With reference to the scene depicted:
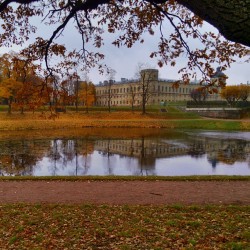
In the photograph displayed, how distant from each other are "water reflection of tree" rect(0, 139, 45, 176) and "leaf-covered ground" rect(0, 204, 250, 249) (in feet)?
30.3

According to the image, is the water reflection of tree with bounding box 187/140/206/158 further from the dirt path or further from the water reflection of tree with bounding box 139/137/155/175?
the dirt path

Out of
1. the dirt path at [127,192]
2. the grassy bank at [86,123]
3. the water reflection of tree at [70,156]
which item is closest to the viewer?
the dirt path at [127,192]

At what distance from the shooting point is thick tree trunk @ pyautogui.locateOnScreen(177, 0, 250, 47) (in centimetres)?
315

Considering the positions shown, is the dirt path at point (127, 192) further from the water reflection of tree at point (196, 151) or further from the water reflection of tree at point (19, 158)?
the water reflection of tree at point (196, 151)

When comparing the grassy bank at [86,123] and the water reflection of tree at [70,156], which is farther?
the grassy bank at [86,123]

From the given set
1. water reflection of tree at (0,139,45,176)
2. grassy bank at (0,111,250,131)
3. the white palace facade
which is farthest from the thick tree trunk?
the white palace facade

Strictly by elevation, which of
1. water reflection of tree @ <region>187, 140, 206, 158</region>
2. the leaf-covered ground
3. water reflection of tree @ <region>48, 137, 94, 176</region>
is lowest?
water reflection of tree @ <region>48, 137, 94, 176</region>

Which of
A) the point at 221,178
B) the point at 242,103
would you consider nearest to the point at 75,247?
the point at 221,178

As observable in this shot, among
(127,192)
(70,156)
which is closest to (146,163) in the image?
(70,156)

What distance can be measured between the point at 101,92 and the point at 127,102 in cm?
1715

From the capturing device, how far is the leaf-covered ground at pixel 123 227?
6101 mm

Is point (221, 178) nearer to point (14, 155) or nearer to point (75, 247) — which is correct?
point (75, 247)

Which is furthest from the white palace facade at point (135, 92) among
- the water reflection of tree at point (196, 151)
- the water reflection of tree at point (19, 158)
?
the water reflection of tree at point (19, 158)

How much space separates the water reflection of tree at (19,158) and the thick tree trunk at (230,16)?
1540 cm
